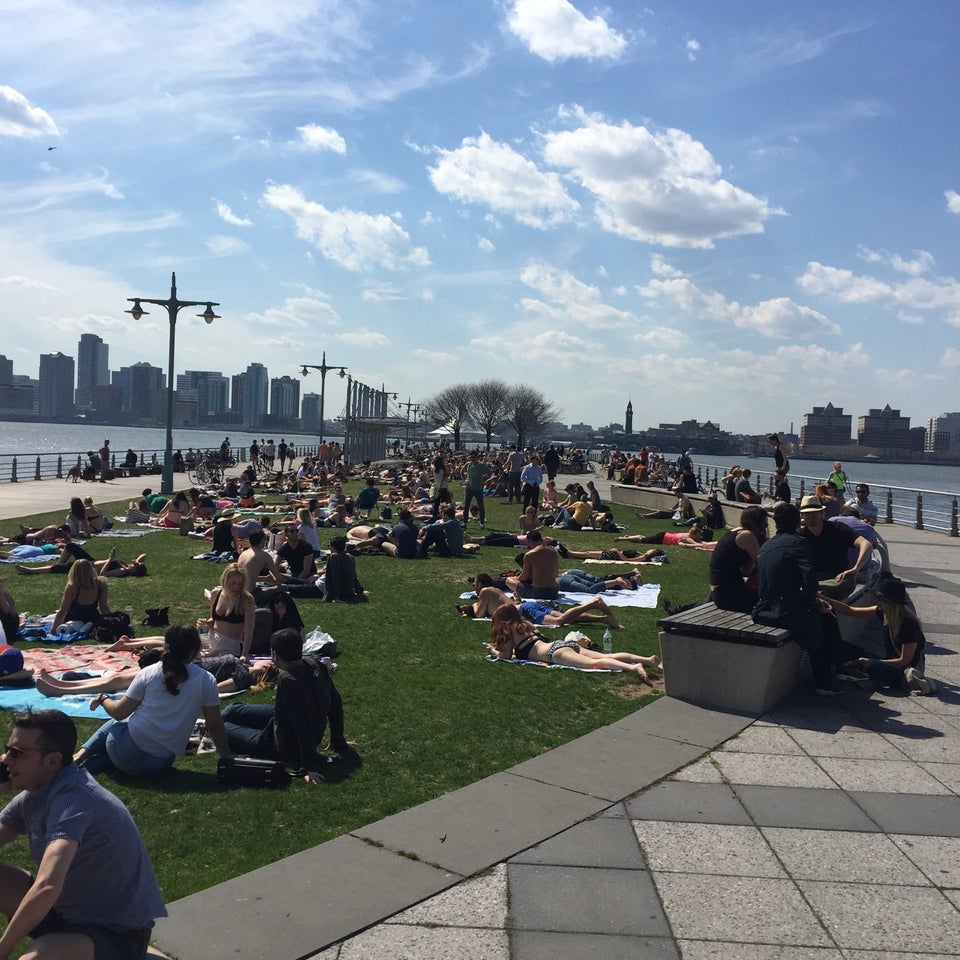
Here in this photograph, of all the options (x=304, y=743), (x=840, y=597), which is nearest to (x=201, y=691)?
(x=304, y=743)

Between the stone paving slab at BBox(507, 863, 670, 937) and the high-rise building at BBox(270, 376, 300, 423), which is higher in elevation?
the high-rise building at BBox(270, 376, 300, 423)

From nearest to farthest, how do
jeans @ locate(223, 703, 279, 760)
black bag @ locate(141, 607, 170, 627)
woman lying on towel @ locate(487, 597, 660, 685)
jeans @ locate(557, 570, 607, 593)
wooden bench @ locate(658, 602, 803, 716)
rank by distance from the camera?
jeans @ locate(223, 703, 279, 760)
wooden bench @ locate(658, 602, 803, 716)
woman lying on towel @ locate(487, 597, 660, 685)
black bag @ locate(141, 607, 170, 627)
jeans @ locate(557, 570, 607, 593)

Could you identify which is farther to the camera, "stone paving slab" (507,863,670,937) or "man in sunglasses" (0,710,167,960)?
"stone paving slab" (507,863,670,937)

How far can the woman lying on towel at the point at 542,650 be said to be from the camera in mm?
8453

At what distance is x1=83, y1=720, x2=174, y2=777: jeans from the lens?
5.56m

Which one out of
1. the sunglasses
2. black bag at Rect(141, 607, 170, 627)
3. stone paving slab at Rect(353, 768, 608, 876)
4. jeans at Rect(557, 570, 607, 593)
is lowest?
black bag at Rect(141, 607, 170, 627)

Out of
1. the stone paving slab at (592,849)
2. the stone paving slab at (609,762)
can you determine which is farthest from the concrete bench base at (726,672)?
the stone paving slab at (592,849)

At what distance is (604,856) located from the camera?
15.0 feet

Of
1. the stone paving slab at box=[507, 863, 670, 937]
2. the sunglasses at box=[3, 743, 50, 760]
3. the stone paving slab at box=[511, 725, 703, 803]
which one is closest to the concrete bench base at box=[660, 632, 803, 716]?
the stone paving slab at box=[511, 725, 703, 803]

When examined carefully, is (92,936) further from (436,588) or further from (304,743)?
(436,588)

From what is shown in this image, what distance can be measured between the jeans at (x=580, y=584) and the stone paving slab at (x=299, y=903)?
8.66 metres

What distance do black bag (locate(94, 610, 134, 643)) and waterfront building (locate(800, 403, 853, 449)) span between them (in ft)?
437

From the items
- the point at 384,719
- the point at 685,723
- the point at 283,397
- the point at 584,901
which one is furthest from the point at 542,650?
the point at 283,397

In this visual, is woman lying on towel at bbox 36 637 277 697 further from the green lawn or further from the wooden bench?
the wooden bench
